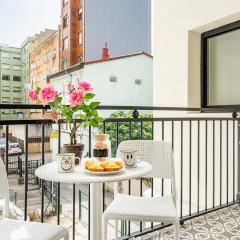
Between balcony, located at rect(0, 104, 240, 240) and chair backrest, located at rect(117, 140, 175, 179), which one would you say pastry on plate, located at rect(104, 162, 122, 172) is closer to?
balcony, located at rect(0, 104, 240, 240)

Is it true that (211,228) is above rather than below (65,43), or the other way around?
below

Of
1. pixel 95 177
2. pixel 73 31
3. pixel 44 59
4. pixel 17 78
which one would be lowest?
pixel 95 177

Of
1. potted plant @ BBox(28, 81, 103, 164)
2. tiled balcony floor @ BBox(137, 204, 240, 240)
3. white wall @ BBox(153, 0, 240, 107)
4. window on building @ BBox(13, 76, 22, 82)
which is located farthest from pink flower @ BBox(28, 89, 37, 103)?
window on building @ BBox(13, 76, 22, 82)

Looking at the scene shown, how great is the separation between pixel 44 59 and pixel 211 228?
25.9m

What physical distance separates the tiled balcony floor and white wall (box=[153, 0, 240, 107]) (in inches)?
67.7

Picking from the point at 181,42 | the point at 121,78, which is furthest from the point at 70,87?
the point at 121,78

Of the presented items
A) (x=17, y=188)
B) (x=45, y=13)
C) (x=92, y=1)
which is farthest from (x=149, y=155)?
(x=45, y=13)

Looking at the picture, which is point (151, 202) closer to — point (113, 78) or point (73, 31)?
point (113, 78)

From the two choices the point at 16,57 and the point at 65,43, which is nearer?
the point at 65,43

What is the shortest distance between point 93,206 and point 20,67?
32.8 metres

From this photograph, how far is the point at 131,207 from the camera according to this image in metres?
1.56

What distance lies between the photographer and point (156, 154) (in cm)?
185

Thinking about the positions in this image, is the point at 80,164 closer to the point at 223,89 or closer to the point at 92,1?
the point at 223,89

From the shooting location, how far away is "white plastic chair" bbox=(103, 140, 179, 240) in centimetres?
145
